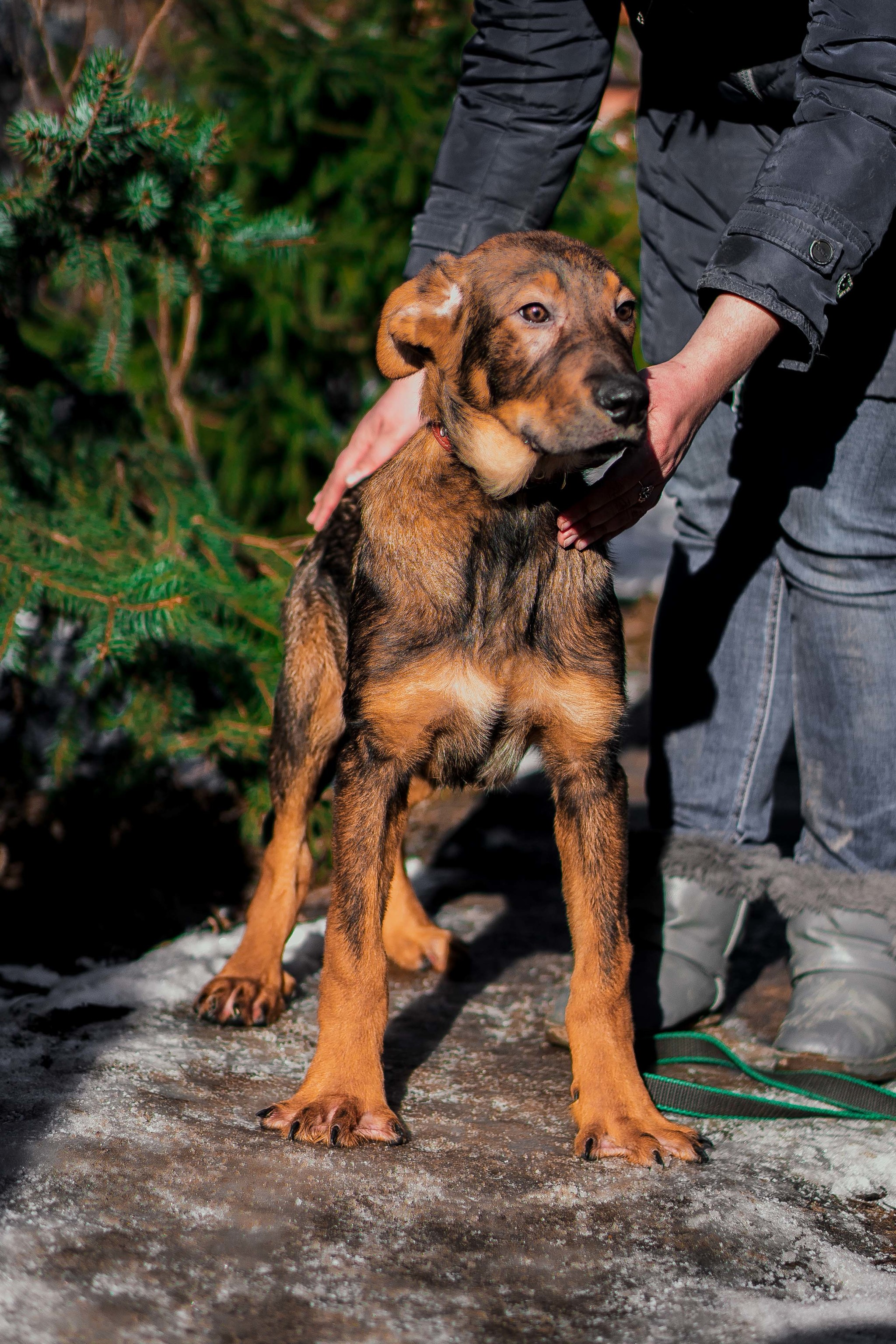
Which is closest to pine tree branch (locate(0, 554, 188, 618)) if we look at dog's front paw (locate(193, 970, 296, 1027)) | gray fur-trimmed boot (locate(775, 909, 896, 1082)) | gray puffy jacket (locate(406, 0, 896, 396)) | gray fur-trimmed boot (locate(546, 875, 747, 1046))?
dog's front paw (locate(193, 970, 296, 1027))

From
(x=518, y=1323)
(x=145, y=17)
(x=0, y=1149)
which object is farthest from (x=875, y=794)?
(x=145, y=17)

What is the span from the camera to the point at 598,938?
253 cm

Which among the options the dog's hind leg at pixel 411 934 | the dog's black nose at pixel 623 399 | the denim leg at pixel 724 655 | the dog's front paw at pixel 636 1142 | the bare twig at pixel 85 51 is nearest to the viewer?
the dog's black nose at pixel 623 399

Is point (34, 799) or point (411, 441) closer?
point (411, 441)

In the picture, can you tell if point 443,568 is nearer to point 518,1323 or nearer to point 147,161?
point 518,1323

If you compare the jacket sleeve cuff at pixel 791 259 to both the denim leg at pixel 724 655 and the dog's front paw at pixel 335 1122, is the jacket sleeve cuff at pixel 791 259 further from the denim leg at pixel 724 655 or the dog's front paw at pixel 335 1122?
the dog's front paw at pixel 335 1122

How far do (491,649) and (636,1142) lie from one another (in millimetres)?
1001

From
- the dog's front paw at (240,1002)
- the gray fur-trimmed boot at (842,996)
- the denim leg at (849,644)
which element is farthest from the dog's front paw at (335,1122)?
the denim leg at (849,644)

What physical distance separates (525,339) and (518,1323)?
1767 millimetres

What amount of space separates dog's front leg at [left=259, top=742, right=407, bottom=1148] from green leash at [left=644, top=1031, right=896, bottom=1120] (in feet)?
2.12

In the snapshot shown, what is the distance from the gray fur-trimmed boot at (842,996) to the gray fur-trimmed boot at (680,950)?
0.61 ft

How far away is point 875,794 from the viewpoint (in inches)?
121

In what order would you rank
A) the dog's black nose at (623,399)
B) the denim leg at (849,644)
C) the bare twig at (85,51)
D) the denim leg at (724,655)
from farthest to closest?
1. the bare twig at (85,51)
2. the denim leg at (724,655)
3. the denim leg at (849,644)
4. the dog's black nose at (623,399)

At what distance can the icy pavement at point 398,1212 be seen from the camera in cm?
173
